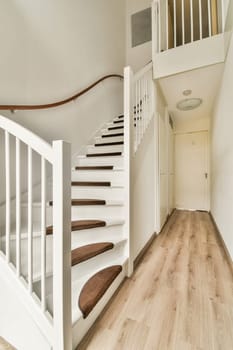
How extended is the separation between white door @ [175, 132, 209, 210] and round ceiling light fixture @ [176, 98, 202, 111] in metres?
1.03

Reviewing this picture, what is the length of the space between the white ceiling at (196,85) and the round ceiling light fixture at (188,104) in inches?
3.0

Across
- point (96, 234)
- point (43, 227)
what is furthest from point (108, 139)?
point (43, 227)

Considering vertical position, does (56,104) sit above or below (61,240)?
above

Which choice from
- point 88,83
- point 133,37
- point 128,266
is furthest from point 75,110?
point 133,37

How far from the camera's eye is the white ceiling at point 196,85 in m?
2.52

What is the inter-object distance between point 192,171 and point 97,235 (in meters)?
3.72

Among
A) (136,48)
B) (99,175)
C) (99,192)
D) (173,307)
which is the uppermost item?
(136,48)

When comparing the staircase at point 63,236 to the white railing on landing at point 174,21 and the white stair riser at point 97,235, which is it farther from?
the white railing on landing at point 174,21

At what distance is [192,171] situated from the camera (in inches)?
183

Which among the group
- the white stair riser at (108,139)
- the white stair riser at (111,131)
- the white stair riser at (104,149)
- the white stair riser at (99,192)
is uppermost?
the white stair riser at (111,131)

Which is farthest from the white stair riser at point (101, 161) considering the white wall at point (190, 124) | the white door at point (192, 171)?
the white door at point (192, 171)

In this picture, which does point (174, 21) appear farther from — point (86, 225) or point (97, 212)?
point (86, 225)

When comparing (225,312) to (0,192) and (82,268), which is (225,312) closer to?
(82,268)

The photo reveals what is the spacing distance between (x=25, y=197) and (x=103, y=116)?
6.62ft
